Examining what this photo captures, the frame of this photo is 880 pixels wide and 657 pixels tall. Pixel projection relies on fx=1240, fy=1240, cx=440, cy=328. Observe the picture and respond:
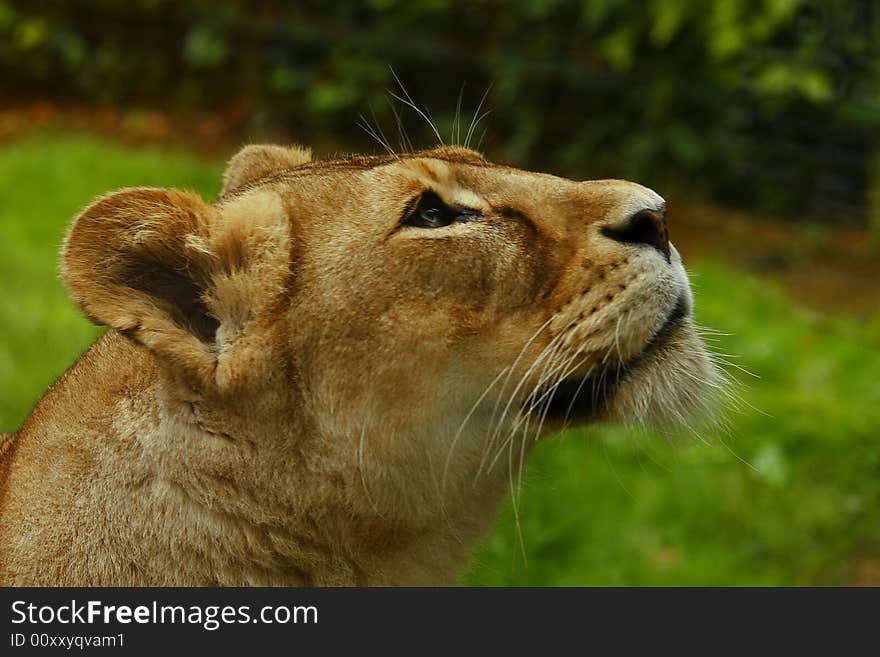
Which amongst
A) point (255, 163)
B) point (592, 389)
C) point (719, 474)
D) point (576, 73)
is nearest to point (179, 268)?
point (255, 163)

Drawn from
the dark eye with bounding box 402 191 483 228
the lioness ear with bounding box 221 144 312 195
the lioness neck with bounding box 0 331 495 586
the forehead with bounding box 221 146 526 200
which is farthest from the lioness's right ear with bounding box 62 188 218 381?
the lioness ear with bounding box 221 144 312 195

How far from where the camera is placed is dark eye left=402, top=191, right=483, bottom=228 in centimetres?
271

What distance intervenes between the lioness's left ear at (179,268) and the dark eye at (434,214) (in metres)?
0.29

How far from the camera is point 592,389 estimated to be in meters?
2.74

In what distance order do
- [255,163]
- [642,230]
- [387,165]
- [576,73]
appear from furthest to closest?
[576,73] < [255,163] < [387,165] < [642,230]

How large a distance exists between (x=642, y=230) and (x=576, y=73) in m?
5.78

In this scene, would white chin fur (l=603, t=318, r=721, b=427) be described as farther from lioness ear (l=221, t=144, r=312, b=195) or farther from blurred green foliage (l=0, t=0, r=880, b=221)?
blurred green foliage (l=0, t=0, r=880, b=221)

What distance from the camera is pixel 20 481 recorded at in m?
2.72

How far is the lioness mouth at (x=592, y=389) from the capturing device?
2.70m

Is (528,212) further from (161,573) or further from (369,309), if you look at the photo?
(161,573)

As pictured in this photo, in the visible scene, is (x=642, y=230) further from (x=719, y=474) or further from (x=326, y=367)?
(x=719, y=474)

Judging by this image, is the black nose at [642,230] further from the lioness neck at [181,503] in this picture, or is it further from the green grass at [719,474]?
the green grass at [719,474]

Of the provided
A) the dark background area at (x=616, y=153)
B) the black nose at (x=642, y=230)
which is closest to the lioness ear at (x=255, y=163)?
the black nose at (x=642, y=230)

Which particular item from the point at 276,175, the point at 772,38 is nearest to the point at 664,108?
the point at 772,38
